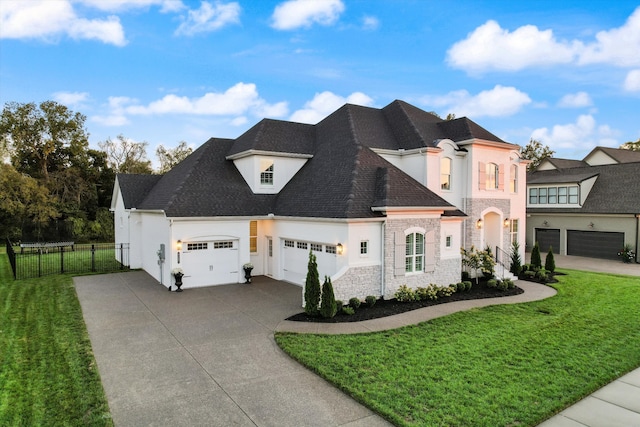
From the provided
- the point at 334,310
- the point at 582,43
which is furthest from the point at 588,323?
the point at 582,43

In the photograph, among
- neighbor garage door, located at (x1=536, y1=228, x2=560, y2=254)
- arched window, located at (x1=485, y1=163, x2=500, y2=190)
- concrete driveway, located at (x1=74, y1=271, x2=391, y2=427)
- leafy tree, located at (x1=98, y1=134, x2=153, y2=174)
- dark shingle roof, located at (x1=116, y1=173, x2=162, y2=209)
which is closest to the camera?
concrete driveway, located at (x1=74, y1=271, x2=391, y2=427)

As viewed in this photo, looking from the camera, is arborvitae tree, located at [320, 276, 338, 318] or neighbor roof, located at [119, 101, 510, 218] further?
neighbor roof, located at [119, 101, 510, 218]

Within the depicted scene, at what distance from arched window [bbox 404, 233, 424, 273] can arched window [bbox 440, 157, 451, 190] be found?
14.3 feet

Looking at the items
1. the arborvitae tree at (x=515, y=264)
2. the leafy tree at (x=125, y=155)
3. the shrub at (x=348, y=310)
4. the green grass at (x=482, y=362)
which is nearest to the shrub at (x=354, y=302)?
the shrub at (x=348, y=310)

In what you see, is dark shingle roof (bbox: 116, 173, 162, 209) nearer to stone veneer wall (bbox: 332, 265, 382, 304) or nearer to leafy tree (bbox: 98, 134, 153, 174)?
stone veneer wall (bbox: 332, 265, 382, 304)

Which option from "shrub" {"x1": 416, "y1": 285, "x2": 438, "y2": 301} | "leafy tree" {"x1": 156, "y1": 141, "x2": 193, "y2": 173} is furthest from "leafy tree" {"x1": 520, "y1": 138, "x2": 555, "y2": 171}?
"shrub" {"x1": 416, "y1": 285, "x2": 438, "y2": 301}

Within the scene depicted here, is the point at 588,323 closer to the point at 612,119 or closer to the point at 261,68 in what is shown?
the point at 261,68

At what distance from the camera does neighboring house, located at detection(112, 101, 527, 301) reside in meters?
14.1

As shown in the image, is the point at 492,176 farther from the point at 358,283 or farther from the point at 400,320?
the point at 400,320

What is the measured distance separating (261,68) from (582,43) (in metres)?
17.9

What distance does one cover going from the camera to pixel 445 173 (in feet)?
59.8

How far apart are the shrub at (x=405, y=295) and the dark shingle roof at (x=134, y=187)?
1571 cm

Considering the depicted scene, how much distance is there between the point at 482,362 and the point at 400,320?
343 cm

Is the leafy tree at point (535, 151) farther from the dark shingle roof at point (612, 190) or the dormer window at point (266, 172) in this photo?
the dormer window at point (266, 172)
